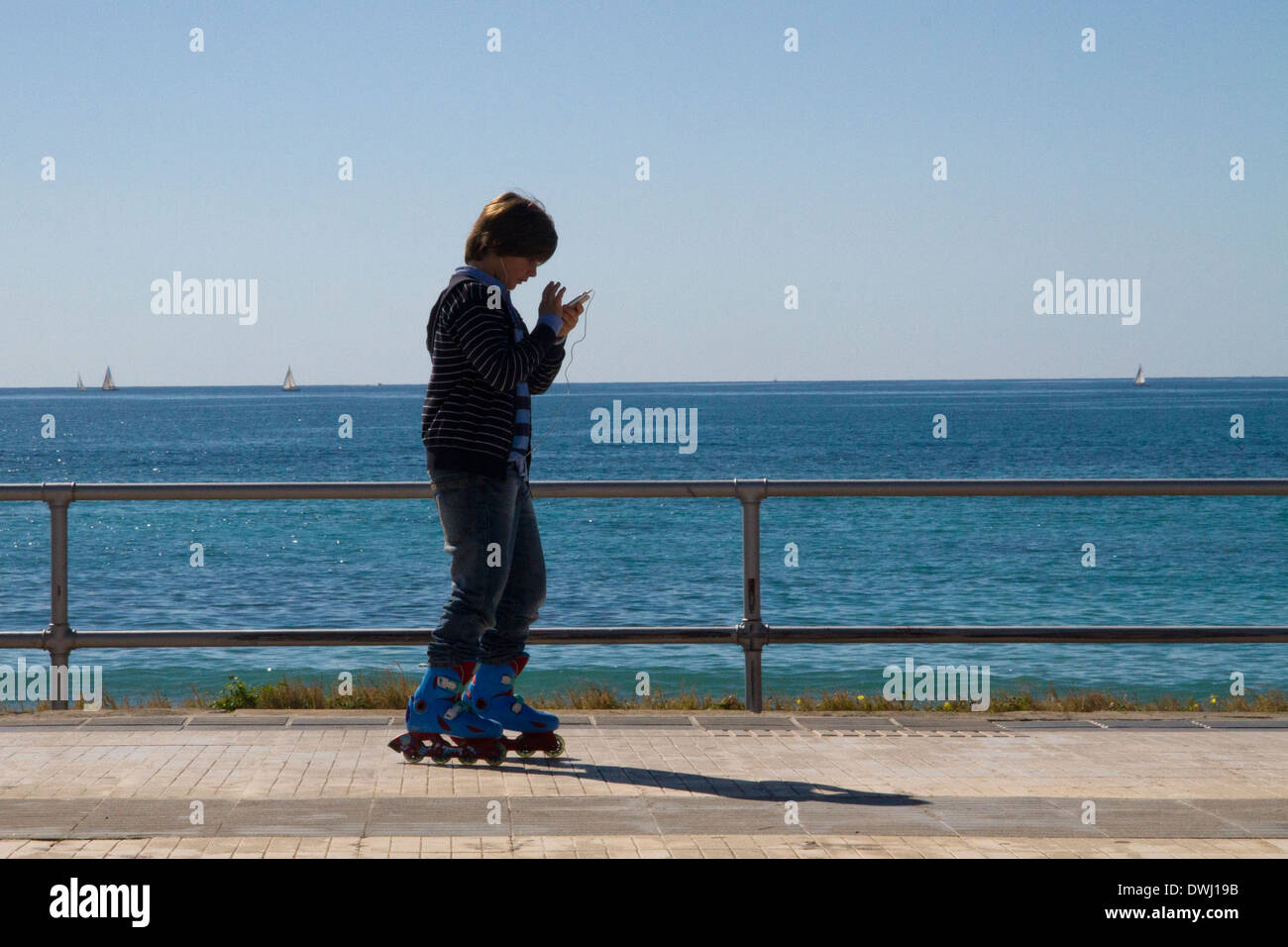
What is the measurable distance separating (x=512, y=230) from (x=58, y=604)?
8.96 feet

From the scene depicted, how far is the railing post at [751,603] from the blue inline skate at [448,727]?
1498 mm

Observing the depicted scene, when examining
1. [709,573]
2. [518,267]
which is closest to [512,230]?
[518,267]

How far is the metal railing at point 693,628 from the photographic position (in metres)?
6.46

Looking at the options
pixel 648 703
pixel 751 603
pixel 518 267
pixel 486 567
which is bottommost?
pixel 648 703

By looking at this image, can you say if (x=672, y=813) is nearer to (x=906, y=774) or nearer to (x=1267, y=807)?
(x=906, y=774)

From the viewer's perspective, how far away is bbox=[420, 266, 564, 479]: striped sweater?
16.8 feet

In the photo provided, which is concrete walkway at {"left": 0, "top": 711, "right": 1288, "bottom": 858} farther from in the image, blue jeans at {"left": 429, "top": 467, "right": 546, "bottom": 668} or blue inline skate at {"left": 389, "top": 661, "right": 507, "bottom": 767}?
blue jeans at {"left": 429, "top": 467, "right": 546, "bottom": 668}

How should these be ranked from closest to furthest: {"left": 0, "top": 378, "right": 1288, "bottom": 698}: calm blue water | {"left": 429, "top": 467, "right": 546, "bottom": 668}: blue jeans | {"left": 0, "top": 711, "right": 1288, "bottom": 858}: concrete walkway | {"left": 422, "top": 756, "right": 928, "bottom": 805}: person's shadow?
{"left": 0, "top": 711, "right": 1288, "bottom": 858}: concrete walkway → {"left": 422, "top": 756, "right": 928, "bottom": 805}: person's shadow → {"left": 429, "top": 467, "right": 546, "bottom": 668}: blue jeans → {"left": 0, "top": 378, "right": 1288, "bottom": 698}: calm blue water

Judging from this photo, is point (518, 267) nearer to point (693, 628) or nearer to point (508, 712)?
point (508, 712)

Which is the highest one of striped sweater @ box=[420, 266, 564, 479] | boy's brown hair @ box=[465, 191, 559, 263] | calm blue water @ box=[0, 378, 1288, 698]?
boy's brown hair @ box=[465, 191, 559, 263]

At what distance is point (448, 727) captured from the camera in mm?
5348

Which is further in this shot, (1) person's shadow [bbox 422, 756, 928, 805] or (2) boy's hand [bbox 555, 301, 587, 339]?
(2) boy's hand [bbox 555, 301, 587, 339]

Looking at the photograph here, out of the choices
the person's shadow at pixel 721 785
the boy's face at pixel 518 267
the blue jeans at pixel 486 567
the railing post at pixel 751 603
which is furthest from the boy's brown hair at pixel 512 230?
the person's shadow at pixel 721 785

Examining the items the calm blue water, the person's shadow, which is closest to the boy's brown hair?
the person's shadow
